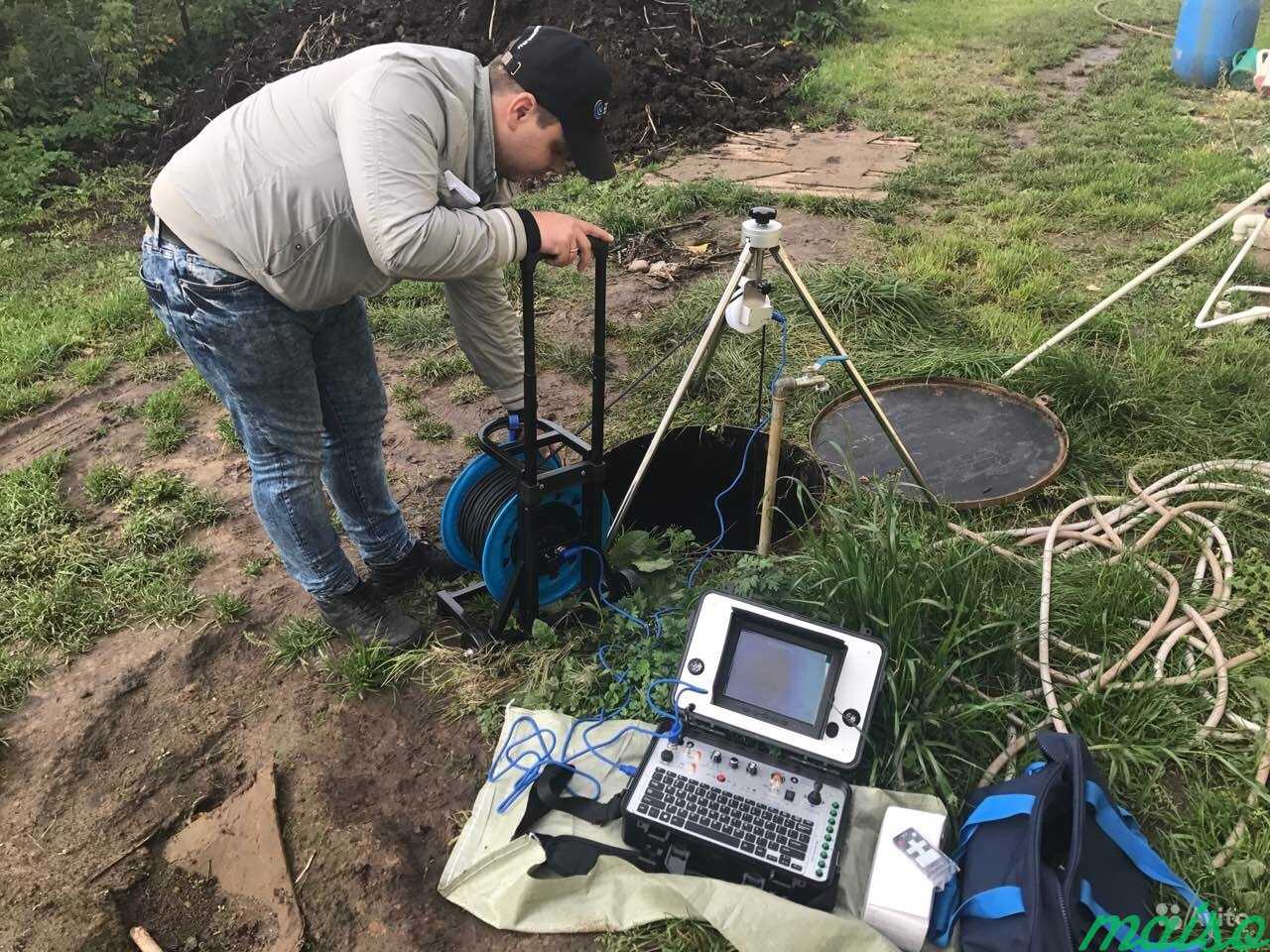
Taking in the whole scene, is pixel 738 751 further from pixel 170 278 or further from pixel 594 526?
pixel 170 278

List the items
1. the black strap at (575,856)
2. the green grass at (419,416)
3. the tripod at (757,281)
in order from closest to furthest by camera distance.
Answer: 1. the black strap at (575,856)
2. the tripod at (757,281)
3. the green grass at (419,416)

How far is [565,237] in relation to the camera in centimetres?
214

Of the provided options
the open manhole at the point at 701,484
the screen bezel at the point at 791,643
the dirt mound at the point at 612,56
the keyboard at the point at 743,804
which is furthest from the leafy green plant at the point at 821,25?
the keyboard at the point at 743,804

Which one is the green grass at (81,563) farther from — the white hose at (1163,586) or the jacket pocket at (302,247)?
the white hose at (1163,586)

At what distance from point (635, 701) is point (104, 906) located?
4.84ft

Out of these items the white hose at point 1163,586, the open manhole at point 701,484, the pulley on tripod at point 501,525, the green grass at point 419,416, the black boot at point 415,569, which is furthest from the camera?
the green grass at point 419,416

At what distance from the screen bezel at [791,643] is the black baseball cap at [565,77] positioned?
131 cm

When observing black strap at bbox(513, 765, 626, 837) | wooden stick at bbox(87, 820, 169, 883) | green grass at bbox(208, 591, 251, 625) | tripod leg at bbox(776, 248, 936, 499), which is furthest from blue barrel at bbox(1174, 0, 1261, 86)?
wooden stick at bbox(87, 820, 169, 883)

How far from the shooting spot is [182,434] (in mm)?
4172

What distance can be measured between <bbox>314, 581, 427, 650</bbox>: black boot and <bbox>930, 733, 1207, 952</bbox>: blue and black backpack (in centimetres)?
181

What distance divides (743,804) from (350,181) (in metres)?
1.74

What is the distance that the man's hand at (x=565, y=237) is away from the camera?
83.9 inches

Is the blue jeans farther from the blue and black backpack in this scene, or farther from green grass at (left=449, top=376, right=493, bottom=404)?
the blue and black backpack

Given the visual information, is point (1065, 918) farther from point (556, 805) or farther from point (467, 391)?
point (467, 391)
